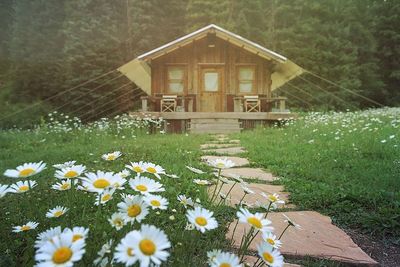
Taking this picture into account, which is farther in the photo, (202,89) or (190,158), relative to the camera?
(202,89)

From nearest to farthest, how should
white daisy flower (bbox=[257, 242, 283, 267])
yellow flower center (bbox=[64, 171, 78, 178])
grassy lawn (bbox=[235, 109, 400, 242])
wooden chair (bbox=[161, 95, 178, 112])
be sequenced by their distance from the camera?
white daisy flower (bbox=[257, 242, 283, 267]), yellow flower center (bbox=[64, 171, 78, 178]), grassy lawn (bbox=[235, 109, 400, 242]), wooden chair (bbox=[161, 95, 178, 112])

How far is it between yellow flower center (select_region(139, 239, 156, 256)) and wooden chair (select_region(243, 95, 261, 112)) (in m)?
13.7

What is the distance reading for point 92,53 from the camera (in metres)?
23.5

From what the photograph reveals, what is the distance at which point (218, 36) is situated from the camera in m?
14.8

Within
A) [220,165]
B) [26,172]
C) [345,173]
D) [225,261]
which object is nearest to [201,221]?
[225,261]

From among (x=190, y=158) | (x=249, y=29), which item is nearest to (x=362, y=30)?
(x=249, y=29)

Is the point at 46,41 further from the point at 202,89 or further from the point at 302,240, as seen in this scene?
the point at 302,240

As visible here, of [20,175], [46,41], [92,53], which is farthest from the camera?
[46,41]

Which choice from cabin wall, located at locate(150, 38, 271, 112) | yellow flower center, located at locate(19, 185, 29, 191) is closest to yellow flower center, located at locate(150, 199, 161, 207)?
yellow flower center, located at locate(19, 185, 29, 191)

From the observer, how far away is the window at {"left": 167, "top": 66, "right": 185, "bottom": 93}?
15844mm

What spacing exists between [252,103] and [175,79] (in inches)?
140

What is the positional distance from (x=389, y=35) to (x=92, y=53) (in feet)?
78.4

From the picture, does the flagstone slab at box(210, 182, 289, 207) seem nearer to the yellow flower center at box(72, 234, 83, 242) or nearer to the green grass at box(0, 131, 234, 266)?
the green grass at box(0, 131, 234, 266)

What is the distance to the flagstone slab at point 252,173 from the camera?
4720mm
